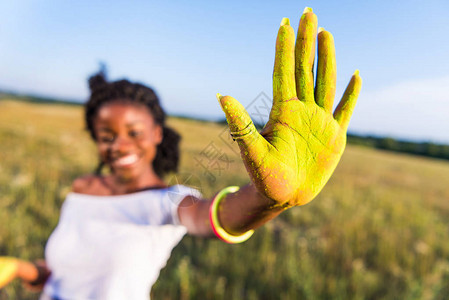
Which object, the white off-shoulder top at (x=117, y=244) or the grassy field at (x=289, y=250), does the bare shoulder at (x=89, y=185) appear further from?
the grassy field at (x=289, y=250)

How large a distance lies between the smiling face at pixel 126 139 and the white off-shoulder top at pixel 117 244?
15 centimetres

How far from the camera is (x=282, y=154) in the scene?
867 mm

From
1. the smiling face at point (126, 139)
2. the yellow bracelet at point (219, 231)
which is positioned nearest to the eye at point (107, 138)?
the smiling face at point (126, 139)

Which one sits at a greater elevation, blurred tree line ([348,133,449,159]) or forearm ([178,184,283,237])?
forearm ([178,184,283,237])

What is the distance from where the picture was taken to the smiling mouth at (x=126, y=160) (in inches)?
64.7

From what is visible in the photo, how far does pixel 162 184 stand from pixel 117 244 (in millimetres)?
421

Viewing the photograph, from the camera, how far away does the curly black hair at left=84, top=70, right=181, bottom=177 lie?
5.97 feet

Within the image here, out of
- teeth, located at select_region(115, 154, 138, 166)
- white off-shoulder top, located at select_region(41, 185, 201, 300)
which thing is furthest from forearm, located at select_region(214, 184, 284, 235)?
teeth, located at select_region(115, 154, 138, 166)

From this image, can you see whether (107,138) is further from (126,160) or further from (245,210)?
(245,210)

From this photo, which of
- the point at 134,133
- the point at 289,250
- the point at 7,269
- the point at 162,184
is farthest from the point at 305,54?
the point at 289,250

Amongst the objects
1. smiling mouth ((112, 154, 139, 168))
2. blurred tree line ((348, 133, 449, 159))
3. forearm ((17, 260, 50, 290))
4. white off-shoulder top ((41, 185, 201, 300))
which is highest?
smiling mouth ((112, 154, 139, 168))

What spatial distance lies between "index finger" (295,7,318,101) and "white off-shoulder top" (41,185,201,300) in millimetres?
719

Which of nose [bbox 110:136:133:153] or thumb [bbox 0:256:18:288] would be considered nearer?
nose [bbox 110:136:133:153]

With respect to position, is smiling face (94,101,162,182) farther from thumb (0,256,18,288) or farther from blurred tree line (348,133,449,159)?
blurred tree line (348,133,449,159)
